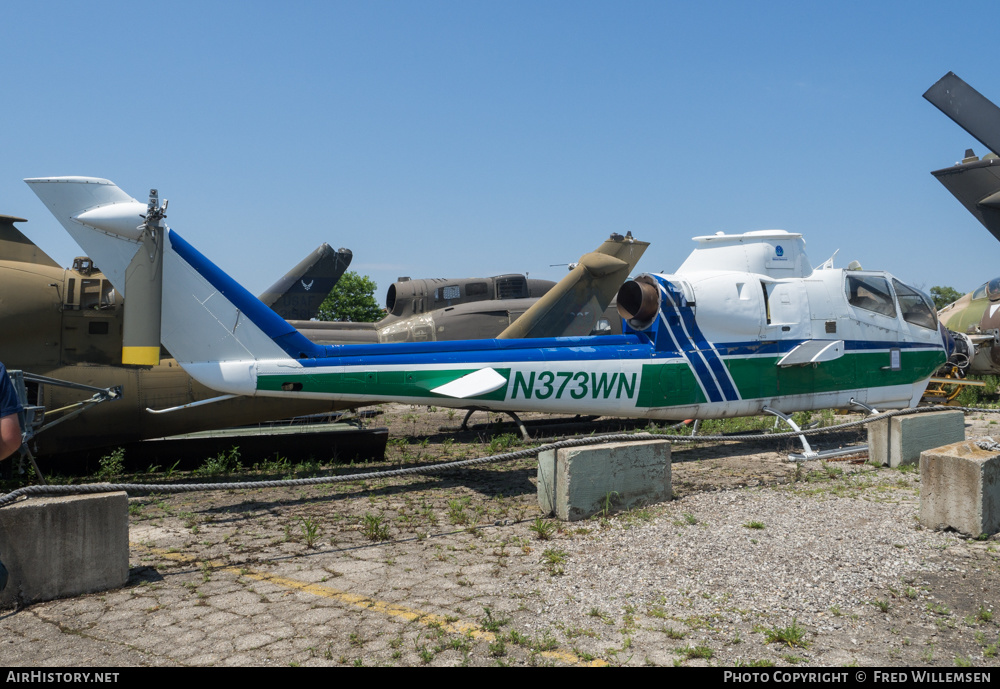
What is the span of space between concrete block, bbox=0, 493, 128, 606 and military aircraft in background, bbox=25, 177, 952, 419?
2.70 metres

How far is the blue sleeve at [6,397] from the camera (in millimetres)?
3336

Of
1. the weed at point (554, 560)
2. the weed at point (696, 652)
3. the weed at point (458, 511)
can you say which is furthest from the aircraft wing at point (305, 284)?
the weed at point (696, 652)

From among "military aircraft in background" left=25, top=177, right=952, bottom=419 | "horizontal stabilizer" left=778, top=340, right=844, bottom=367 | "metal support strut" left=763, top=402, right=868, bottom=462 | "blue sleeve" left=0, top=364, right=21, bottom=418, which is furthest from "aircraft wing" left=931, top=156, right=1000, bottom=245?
"blue sleeve" left=0, top=364, right=21, bottom=418

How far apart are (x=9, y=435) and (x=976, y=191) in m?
13.9

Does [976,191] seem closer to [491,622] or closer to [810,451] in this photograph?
[810,451]

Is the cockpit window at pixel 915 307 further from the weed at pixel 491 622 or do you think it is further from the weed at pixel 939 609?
the weed at pixel 491 622

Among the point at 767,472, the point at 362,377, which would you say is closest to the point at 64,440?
the point at 362,377

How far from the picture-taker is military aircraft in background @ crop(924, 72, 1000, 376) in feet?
24.5

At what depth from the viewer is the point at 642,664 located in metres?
3.54

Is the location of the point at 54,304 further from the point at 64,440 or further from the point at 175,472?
the point at 175,472

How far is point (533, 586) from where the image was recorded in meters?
4.69

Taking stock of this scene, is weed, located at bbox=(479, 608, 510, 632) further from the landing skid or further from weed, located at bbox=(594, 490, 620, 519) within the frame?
the landing skid

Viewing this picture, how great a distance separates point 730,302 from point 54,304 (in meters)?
8.52

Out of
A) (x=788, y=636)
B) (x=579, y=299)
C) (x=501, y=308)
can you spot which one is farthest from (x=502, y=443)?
(x=788, y=636)
